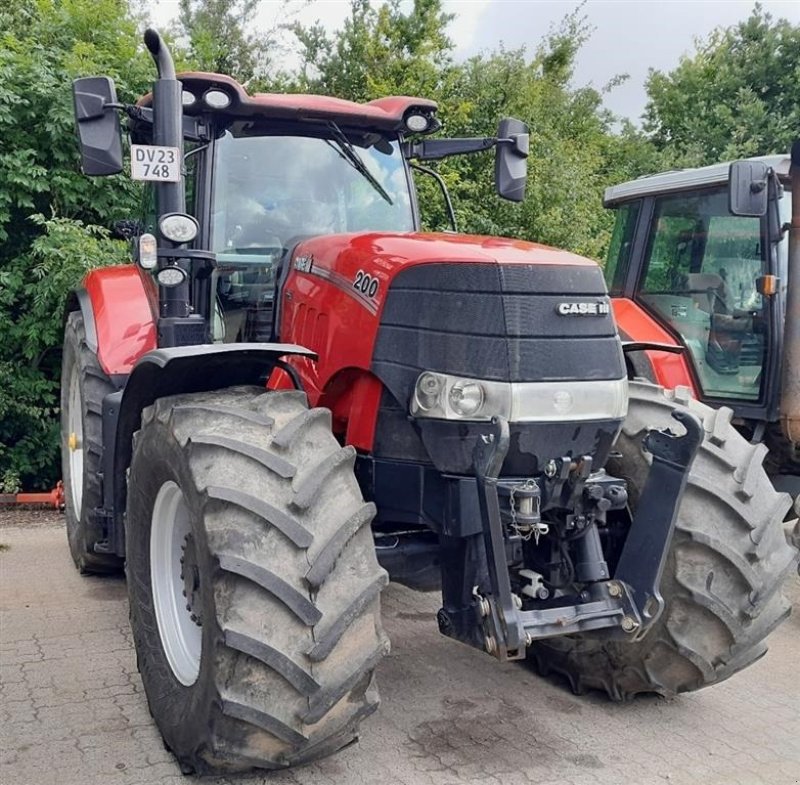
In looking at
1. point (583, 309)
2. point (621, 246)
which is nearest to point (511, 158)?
point (583, 309)

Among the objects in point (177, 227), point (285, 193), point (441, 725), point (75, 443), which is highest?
point (285, 193)

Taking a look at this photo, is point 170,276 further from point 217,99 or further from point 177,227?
point 217,99

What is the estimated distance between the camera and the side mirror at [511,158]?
163 inches

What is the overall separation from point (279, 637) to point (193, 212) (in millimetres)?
2133

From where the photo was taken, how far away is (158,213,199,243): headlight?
343cm

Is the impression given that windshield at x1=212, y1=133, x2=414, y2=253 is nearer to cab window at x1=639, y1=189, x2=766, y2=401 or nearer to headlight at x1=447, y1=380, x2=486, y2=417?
headlight at x1=447, y1=380, x2=486, y2=417

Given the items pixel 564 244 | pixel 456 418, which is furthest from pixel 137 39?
pixel 456 418

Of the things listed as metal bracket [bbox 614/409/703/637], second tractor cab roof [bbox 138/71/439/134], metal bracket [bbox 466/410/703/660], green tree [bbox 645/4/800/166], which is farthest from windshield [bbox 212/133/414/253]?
green tree [bbox 645/4/800/166]

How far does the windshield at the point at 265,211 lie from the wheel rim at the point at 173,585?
958 mm

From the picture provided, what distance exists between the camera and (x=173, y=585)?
317 centimetres

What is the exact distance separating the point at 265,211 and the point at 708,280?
2.96 meters

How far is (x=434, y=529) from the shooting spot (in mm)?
2957

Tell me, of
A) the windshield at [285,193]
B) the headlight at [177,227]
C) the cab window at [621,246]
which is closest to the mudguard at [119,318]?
the windshield at [285,193]

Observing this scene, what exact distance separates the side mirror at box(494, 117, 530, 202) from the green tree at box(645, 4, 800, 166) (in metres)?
11.9
